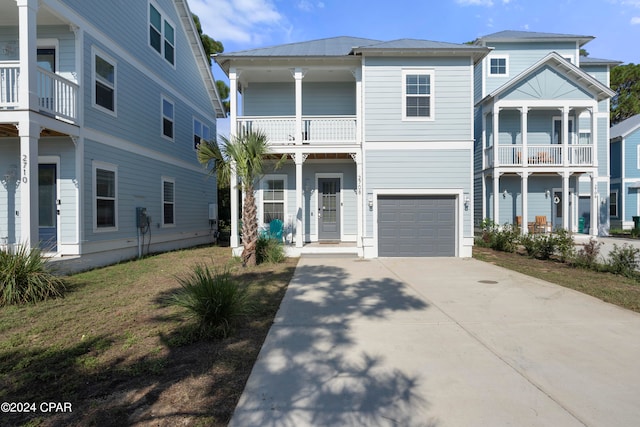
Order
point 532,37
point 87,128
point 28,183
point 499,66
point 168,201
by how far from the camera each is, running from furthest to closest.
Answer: point 499,66 < point 532,37 < point 168,201 < point 87,128 < point 28,183

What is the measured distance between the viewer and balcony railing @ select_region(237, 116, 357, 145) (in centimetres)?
1159

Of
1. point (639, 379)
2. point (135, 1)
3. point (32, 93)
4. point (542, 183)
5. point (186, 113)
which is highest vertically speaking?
point (135, 1)

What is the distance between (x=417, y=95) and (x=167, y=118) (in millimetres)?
9729

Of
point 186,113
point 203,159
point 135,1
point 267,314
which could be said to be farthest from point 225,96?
point 267,314

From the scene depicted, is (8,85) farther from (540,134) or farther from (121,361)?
(540,134)

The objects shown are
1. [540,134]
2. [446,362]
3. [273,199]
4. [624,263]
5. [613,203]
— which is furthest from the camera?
[613,203]

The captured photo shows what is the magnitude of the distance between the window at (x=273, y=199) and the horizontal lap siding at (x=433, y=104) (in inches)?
156

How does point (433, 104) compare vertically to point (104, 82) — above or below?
below

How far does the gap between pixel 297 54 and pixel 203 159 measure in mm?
5105

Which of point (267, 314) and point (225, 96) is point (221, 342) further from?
point (225, 96)

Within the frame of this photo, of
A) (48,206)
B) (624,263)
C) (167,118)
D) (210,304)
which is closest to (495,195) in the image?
(624,263)

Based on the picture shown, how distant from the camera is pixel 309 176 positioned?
506 inches

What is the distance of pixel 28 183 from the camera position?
7023 millimetres

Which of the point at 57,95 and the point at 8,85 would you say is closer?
the point at 8,85
